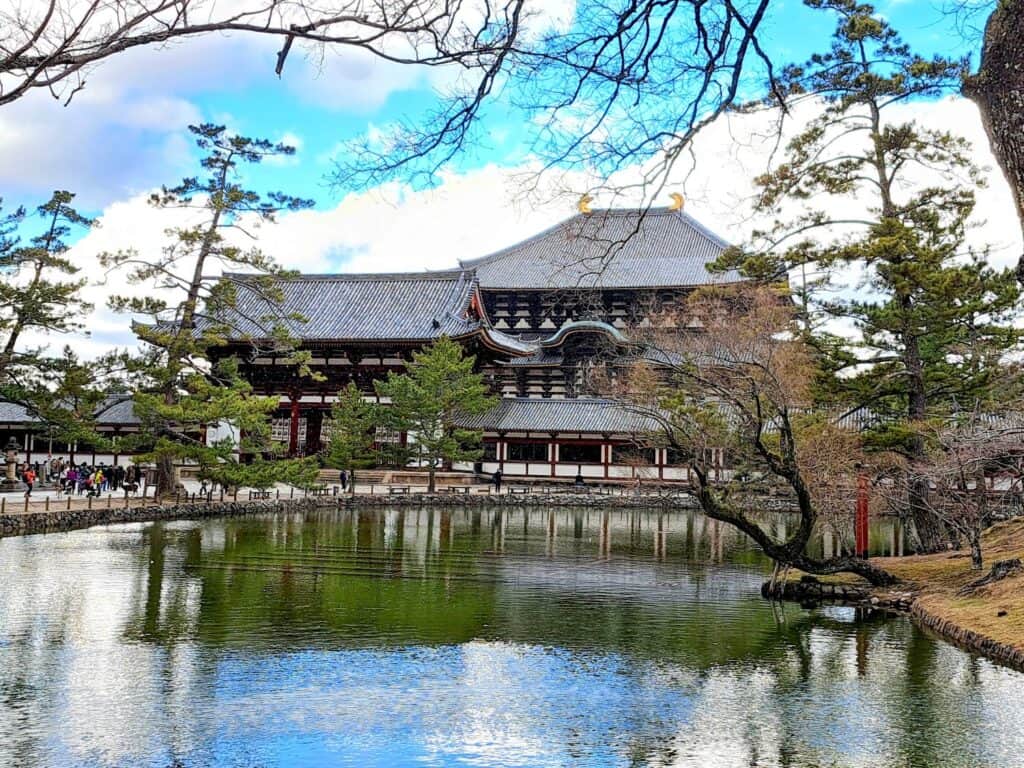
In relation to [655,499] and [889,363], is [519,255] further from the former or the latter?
[889,363]

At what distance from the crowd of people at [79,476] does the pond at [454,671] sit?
13.2 m

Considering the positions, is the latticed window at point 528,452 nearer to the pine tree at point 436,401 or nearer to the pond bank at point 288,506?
the pine tree at point 436,401

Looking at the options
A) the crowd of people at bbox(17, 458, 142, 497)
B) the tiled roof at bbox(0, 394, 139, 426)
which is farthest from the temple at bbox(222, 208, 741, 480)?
the crowd of people at bbox(17, 458, 142, 497)

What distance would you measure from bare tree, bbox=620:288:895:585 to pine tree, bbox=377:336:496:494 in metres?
8.99

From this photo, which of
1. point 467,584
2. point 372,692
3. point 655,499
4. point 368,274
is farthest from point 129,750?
point 368,274

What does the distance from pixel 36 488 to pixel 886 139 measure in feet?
93.4

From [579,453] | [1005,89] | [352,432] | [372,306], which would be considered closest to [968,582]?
[1005,89]

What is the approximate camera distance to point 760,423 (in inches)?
524

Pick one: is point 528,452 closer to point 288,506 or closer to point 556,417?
point 556,417

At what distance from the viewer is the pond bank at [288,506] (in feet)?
73.2

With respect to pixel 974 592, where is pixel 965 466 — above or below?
above

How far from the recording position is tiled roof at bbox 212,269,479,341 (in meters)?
41.1

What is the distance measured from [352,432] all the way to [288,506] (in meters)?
5.70

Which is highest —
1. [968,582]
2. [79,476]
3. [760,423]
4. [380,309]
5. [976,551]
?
[380,309]
